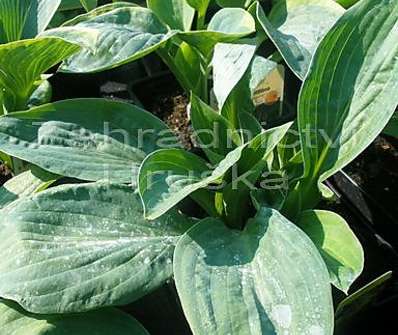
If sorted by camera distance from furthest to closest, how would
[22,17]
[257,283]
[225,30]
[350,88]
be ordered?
[22,17] → [225,30] → [350,88] → [257,283]

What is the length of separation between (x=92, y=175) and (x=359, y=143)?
1.14 feet

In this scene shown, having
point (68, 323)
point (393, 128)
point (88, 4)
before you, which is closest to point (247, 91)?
point (393, 128)

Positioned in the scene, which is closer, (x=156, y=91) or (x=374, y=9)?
(x=374, y=9)

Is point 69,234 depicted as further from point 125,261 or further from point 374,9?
point 374,9

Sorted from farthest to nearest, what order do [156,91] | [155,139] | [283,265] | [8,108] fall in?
[156,91]
[8,108]
[155,139]
[283,265]

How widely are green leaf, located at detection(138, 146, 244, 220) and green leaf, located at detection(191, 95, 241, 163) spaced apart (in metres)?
0.03

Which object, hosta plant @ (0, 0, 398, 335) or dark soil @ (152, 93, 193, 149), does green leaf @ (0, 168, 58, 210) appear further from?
dark soil @ (152, 93, 193, 149)

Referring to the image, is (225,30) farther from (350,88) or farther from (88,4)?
(88,4)

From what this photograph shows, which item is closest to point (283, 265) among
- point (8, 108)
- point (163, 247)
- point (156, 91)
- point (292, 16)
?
point (163, 247)

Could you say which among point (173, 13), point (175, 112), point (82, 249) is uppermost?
point (173, 13)

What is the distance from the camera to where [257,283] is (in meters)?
0.70

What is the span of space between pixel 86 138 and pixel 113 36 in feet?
0.48

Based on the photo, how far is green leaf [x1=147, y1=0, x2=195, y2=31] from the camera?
106cm

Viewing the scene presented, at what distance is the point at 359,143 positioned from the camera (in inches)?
31.0
